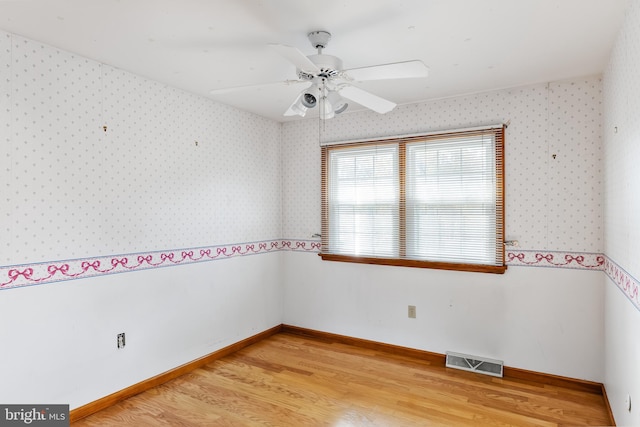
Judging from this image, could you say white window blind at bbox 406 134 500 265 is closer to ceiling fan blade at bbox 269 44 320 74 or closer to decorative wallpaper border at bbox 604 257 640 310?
decorative wallpaper border at bbox 604 257 640 310

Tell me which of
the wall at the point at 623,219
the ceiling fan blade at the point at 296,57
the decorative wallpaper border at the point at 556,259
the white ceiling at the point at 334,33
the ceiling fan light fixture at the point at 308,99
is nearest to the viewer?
the ceiling fan blade at the point at 296,57

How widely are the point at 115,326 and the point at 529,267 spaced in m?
3.23

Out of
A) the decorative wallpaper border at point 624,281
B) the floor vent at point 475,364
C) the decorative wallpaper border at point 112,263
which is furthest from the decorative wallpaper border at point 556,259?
the decorative wallpaper border at point 112,263

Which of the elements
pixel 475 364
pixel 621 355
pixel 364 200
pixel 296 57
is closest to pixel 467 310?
pixel 475 364

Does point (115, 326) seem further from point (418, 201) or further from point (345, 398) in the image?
point (418, 201)

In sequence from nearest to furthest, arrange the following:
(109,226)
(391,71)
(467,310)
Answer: (391,71) → (109,226) → (467,310)

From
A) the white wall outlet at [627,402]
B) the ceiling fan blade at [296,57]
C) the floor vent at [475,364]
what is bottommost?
the floor vent at [475,364]

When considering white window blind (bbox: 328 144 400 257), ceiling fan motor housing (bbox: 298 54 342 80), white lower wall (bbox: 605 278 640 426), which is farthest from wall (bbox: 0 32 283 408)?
white lower wall (bbox: 605 278 640 426)

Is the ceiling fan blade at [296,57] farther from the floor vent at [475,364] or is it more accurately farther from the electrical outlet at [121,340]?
the floor vent at [475,364]

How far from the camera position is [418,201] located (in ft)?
11.8

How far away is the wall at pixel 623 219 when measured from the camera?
5.95 ft

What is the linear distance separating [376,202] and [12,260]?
2.87m

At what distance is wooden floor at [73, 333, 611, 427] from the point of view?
8.33 feet

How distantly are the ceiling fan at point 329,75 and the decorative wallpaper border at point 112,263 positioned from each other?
1618 mm
